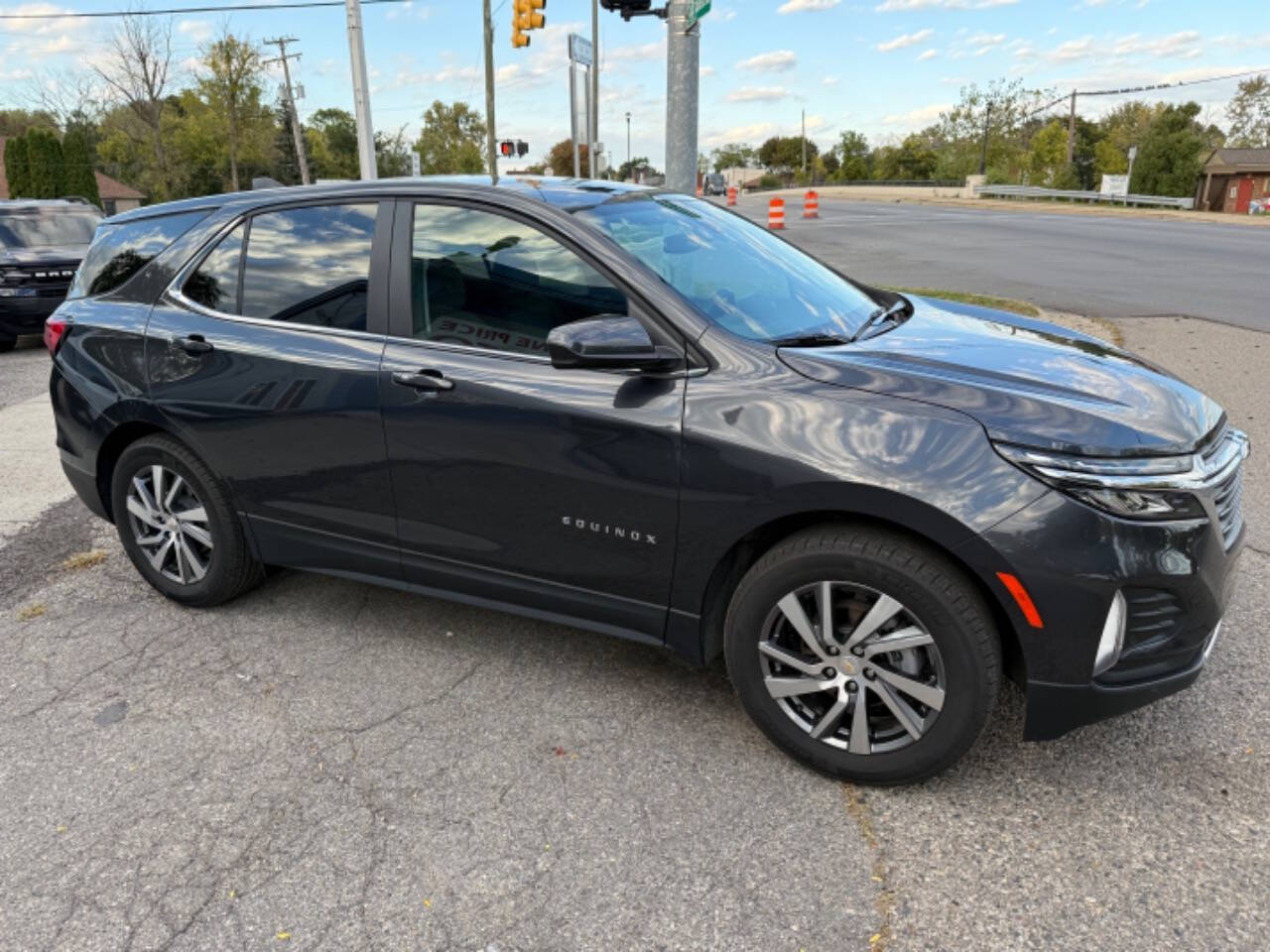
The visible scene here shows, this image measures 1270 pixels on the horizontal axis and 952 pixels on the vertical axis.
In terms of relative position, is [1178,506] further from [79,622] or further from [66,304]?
[66,304]

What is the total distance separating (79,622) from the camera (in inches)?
153

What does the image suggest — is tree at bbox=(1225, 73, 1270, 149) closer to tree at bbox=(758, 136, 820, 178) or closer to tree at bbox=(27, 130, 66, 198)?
tree at bbox=(758, 136, 820, 178)

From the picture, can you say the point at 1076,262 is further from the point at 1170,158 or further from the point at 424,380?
the point at 1170,158

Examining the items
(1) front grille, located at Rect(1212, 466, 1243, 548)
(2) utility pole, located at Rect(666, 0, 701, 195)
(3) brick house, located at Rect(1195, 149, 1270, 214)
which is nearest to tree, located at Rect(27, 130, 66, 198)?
(2) utility pole, located at Rect(666, 0, 701, 195)

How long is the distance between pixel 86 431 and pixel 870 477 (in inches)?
132

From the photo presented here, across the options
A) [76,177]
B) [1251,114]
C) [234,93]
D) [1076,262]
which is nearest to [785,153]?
[1251,114]

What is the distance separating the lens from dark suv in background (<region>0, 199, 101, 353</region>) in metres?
10.7

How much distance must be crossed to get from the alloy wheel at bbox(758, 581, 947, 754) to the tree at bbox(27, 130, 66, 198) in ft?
116

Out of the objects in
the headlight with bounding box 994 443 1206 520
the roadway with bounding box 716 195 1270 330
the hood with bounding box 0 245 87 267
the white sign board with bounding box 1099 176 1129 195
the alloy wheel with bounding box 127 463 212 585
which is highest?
the white sign board with bounding box 1099 176 1129 195

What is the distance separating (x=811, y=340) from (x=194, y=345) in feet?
7.73

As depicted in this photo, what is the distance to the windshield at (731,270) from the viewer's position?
2.97 m

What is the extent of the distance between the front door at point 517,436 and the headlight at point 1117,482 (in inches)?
38.6

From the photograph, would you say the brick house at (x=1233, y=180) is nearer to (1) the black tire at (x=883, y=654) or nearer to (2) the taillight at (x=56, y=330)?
(1) the black tire at (x=883, y=654)

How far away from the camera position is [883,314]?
3455 millimetres
